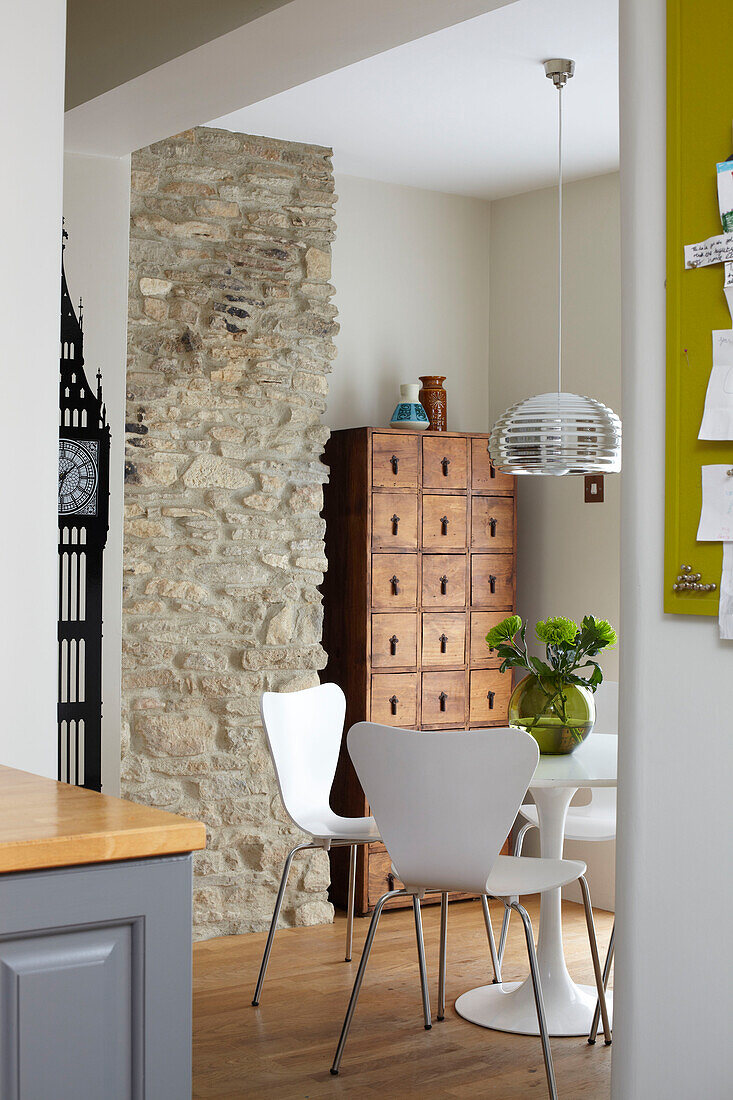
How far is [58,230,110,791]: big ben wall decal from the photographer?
427 centimetres

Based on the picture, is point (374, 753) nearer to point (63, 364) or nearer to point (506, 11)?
point (63, 364)

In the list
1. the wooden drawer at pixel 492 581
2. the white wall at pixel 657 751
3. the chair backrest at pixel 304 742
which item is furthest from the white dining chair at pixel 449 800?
the wooden drawer at pixel 492 581

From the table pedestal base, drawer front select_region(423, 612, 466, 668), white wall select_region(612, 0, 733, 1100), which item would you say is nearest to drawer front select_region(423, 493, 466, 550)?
drawer front select_region(423, 612, 466, 668)

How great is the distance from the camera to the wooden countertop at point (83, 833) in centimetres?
145

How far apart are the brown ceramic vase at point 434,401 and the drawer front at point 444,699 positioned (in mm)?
1021

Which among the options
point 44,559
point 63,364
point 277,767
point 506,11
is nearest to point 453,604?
point 277,767

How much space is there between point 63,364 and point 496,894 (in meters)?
2.27

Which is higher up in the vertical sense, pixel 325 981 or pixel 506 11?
pixel 506 11

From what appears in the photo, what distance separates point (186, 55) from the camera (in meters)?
3.23

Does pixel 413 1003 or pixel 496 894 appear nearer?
pixel 496 894

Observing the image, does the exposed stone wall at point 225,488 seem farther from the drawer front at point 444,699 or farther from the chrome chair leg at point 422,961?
the chrome chair leg at point 422,961

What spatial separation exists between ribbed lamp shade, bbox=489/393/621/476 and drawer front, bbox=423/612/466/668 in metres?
1.31

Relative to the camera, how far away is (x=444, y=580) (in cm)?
512

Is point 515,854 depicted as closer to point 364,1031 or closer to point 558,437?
point 364,1031
